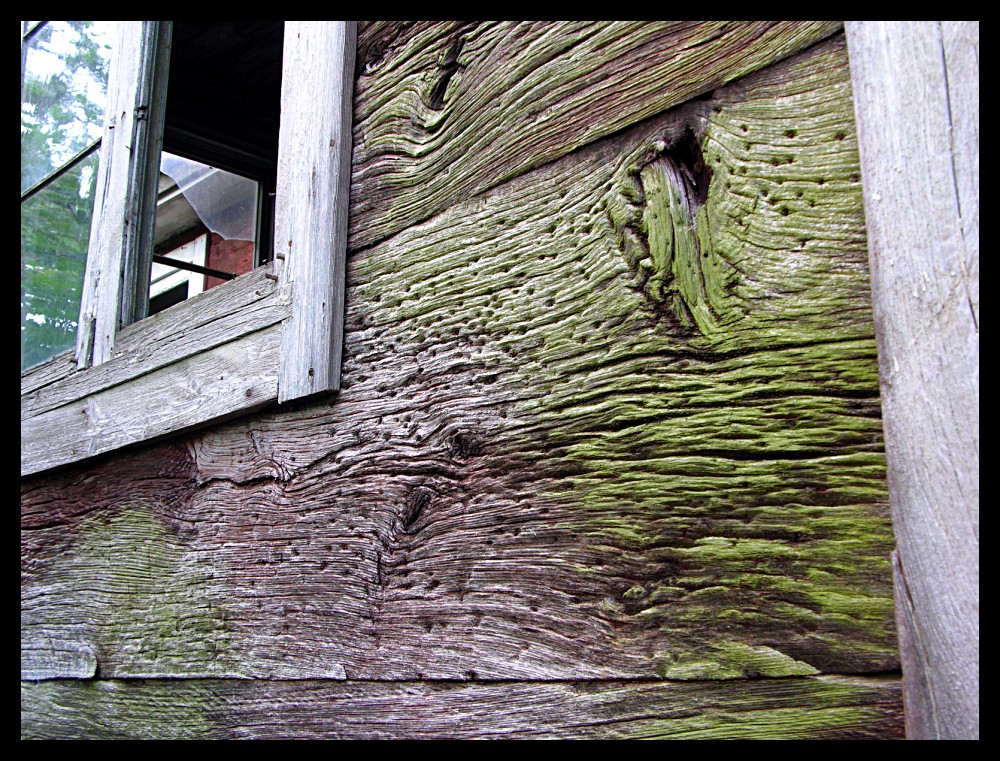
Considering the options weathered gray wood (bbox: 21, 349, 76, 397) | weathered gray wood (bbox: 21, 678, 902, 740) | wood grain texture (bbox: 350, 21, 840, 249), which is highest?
wood grain texture (bbox: 350, 21, 840, 249)

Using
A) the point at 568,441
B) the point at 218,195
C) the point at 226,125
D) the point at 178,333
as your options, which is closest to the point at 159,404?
the point at 178,333

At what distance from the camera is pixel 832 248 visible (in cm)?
98

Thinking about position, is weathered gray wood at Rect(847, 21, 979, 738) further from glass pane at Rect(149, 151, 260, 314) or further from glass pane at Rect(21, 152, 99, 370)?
glass pane at Rect(149, 151, 260, 314)

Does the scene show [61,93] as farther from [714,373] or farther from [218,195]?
[714,373]

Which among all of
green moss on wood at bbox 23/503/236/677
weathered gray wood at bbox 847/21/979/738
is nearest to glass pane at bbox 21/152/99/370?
green moss on wood at bbox 23/503/236/677

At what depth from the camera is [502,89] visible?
1424 mm

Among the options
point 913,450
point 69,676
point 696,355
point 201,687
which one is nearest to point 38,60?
point 69,676

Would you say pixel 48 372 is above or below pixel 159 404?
above

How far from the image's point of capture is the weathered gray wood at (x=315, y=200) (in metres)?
1.61

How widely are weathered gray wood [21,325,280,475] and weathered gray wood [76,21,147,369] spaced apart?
0.17m

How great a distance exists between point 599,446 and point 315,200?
34.0 inches

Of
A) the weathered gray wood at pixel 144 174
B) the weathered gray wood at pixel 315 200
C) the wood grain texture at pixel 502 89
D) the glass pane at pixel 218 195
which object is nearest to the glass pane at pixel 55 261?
the weathered gray wood at pixel 144 174

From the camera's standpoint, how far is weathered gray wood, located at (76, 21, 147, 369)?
7.48 ft

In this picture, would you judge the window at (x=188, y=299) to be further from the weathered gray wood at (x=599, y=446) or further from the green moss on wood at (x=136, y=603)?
the green moss on wood at (x=136, y=603)
